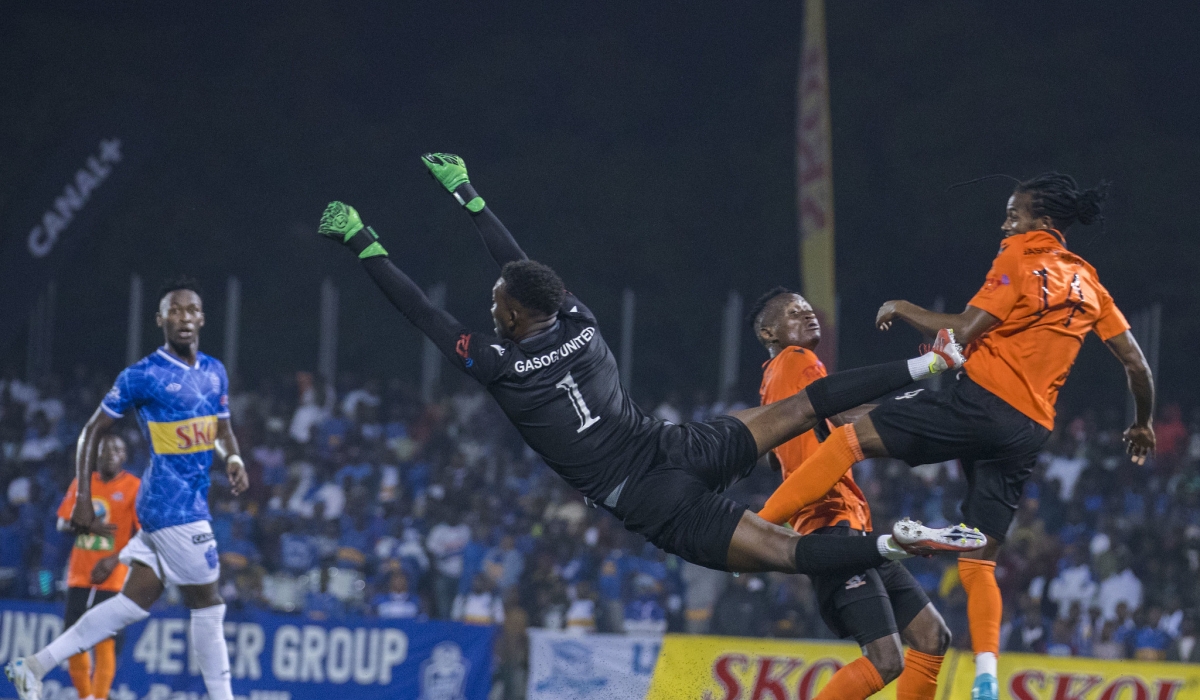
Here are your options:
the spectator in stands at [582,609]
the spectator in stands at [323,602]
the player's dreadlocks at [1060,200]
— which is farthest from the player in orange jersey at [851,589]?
the spectator in stands at [323,602]

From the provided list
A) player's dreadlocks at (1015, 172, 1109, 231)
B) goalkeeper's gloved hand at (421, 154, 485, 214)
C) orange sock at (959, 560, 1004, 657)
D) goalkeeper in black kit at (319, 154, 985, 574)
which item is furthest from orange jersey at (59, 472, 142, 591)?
player's dreadlocks at (1015, 172, 1109, 231)

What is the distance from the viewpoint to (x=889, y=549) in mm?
5863

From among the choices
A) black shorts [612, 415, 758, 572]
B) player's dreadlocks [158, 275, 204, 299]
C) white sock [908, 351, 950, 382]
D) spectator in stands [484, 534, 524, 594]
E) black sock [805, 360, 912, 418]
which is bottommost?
spectator in stands [484, 534, 524, 594]

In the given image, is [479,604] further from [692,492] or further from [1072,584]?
[692,492]

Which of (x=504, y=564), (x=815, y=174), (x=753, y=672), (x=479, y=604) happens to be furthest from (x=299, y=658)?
(x=815, y=174)

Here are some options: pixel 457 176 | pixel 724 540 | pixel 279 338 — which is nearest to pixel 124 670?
pixel 457 176

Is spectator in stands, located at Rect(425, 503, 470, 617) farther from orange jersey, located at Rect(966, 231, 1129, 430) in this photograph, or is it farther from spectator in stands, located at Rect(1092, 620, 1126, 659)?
orange jersey, located at Rect(966, 231, 1129, 430)

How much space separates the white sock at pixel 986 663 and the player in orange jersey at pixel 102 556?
5636 millimetres

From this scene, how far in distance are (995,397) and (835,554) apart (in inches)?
42.2

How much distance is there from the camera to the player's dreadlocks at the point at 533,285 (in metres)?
6.30

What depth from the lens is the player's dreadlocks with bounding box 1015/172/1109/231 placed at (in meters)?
6.52

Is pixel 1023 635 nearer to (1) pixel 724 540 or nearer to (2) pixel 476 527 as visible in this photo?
(2) pixel 476 527

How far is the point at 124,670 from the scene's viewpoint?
11.9 m

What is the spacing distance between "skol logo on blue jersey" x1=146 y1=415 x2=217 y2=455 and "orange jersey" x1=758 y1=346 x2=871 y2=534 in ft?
11.3
